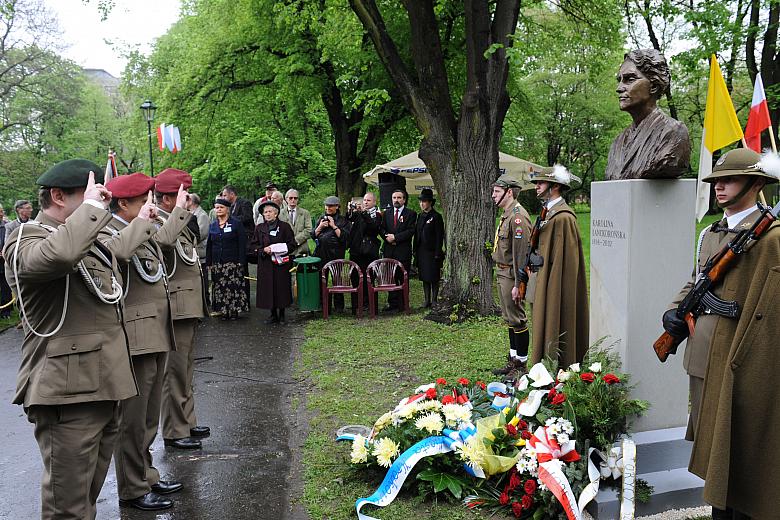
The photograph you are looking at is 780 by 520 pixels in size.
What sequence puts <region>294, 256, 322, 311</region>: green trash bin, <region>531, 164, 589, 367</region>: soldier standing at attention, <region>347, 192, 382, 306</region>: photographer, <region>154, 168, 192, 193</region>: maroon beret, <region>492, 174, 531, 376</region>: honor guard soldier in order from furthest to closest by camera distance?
<region>347, 192, 382, 306</region>: photographer < <region>294, 256, 322, 311</region>: green trash bin < <region>492, 174, 531, 376</region>: honor guard soldier < <region>531, 164, 589, 367</region>: soldier standing at attention < <region>154, 168, 192, 193</region>: maroon beret

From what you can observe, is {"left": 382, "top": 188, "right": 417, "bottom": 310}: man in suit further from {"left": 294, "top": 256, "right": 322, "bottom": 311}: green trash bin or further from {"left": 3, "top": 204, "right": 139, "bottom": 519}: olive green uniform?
{"left": 3, "top": 204, "right": 139, "bottom": 519}: olive green uniform

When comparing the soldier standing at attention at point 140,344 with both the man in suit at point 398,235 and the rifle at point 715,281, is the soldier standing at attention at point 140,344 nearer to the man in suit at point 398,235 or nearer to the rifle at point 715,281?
the rifle at point 715,281

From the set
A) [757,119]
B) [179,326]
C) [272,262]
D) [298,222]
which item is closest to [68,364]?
[179,326]

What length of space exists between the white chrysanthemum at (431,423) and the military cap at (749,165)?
7.83 ft

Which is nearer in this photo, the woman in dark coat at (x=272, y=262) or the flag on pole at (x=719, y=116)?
the flag on pole at (x=719, y=116)

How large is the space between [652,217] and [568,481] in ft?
6.40

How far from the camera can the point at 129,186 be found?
4199mm

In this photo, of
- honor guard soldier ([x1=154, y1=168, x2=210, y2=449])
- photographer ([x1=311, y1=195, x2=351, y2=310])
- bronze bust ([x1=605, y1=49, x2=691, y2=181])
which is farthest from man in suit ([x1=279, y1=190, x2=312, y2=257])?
bronze bust ([x1=605, y1=49, x2=691, y2=181])

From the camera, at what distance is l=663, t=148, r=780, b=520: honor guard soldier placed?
318 cm

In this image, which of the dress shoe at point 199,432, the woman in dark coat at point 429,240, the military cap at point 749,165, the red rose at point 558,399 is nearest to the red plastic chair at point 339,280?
the woman in dark coat at point 429,240

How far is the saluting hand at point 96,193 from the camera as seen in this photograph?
10.5ft

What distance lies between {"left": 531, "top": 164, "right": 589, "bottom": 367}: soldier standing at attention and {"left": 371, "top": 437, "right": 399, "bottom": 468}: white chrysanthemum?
1.77m

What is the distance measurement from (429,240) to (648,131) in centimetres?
677

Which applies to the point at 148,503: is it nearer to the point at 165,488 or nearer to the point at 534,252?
the point at 165,488
